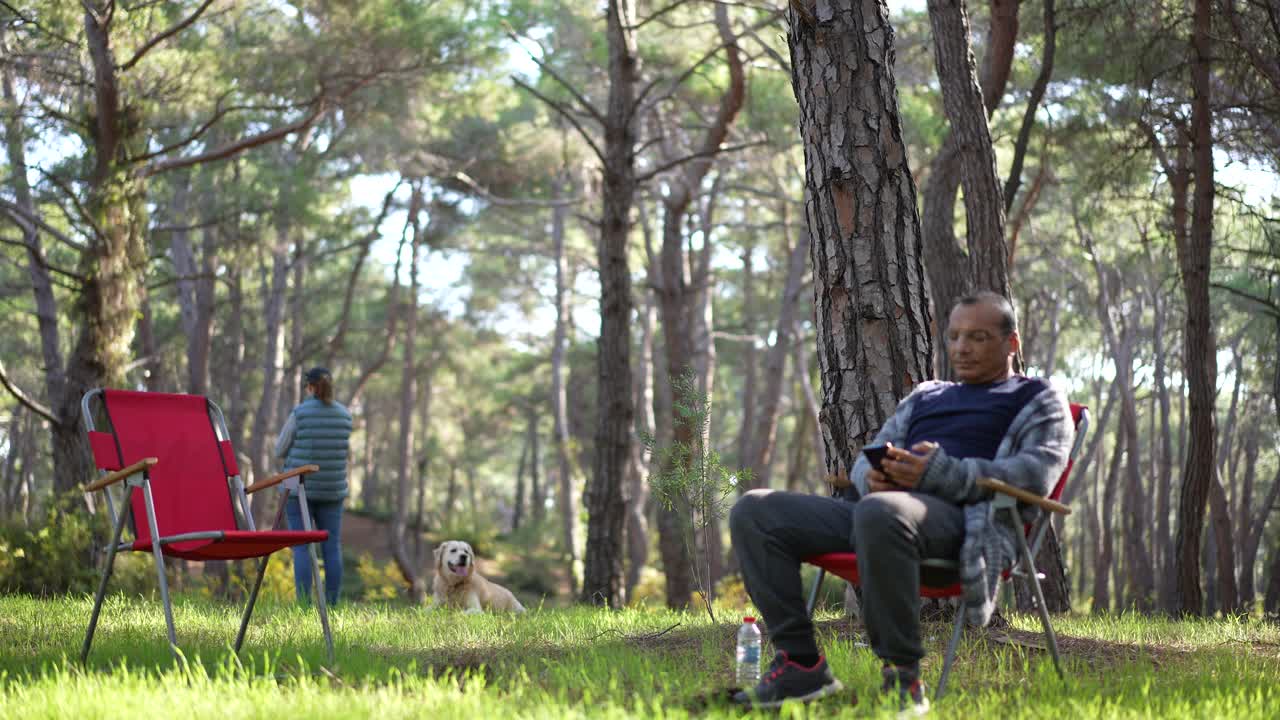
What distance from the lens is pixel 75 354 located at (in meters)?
9.01

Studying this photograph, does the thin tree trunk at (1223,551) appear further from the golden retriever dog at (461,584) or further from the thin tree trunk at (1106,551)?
the golden retriever dog at (461,584)

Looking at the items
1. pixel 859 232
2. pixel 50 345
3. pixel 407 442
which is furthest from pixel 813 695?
pixel 407 442

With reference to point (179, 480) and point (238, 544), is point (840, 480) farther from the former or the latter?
point (179, 480)

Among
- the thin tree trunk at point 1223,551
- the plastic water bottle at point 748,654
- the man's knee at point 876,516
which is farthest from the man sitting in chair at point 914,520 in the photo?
the thin tree trunk at point 1223,551

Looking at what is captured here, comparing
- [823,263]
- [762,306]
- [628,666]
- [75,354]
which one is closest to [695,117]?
[762,306]

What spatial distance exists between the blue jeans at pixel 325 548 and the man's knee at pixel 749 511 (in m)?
3.88

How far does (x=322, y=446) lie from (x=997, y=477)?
4.65 metres

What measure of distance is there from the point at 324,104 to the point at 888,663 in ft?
31.8

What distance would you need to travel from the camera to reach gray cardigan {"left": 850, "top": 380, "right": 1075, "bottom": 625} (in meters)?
3.01

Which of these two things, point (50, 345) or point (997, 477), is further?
point (50, 345)

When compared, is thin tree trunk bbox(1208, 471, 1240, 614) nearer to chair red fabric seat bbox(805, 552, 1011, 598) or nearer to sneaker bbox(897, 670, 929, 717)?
chair red fabric seat bbox(805, 552, 1011, 598)

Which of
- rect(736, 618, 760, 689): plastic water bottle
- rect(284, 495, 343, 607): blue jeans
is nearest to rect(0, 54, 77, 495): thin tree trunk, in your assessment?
rect(284, 495, 343, 607): blue jeans

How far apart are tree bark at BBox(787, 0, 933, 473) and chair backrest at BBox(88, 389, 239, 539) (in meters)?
2.42

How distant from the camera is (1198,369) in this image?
9.27m
